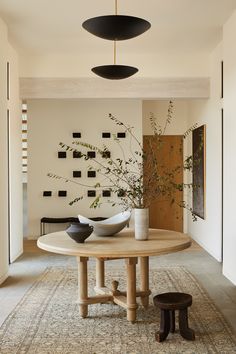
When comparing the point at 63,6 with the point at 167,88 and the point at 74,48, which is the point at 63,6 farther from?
the point at 167,88

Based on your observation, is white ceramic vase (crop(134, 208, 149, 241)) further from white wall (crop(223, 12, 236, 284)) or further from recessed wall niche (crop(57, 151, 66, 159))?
recessed wall niche (crop(57, 151, 66, 159))

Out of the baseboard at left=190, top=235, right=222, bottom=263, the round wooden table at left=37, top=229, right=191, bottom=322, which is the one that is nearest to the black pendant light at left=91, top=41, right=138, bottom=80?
the round wooden table at left=37, top=229, right=191, bottom=322

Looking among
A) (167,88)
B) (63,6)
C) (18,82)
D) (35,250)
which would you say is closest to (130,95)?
(167,88)

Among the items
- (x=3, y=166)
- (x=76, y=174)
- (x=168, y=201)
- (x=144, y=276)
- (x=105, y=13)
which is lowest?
(x=144, y=276)

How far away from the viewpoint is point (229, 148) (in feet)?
18.7

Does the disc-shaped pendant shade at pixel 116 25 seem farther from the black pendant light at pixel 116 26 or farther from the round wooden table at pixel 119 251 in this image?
the round wooden table at pixel 119 251

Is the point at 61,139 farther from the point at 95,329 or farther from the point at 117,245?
the point at 95,329

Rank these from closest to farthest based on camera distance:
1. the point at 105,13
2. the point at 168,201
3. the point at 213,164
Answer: the point at 105,13 → the point at 213,164 → the point at 168,201

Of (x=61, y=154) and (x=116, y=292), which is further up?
(x=61, y=154)

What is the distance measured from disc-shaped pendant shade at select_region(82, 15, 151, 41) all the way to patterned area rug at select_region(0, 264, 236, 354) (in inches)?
93.8

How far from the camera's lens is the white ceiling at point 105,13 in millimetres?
5238

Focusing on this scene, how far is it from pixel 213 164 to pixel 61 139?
313 centimetres

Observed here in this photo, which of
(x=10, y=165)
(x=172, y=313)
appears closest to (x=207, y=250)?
(x=10, y=165)

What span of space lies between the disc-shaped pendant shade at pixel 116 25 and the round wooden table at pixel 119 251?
1.68 meters
